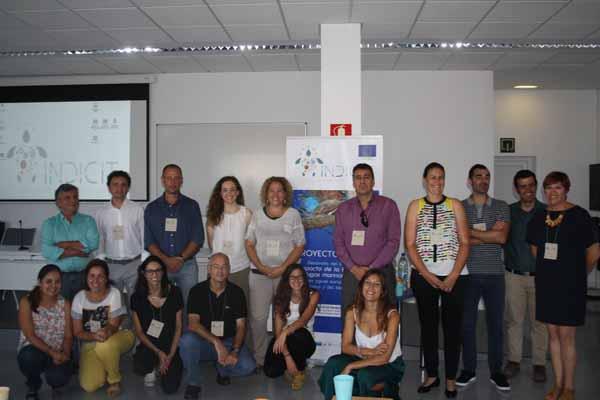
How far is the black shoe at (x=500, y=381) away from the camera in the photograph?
12.2 ft

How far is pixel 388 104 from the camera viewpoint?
6445mm

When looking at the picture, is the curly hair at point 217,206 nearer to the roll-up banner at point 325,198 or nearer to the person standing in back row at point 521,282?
the roll-up banner at point 325,198

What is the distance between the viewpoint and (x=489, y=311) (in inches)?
152

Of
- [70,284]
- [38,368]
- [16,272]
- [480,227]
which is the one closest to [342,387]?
[480,227]

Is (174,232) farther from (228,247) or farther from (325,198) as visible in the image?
(325,198)

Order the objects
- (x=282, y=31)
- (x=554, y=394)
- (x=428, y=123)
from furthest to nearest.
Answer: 1. (x=428, y=123)
2. (x=282, y=31)
3. (x=554, y=394)

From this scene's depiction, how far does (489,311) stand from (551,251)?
0.74 meters

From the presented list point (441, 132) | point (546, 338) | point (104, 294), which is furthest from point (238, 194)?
point (441, 132)

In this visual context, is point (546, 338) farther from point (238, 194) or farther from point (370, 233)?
point (238, 194)

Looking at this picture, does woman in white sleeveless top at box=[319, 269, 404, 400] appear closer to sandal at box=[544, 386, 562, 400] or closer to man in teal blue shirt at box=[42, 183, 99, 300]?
sandal at box=[544, 386, 562, 400]

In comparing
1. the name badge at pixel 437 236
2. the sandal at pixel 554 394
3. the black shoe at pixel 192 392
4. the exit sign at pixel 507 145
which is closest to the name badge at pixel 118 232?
the black shoe at pixel 192 392

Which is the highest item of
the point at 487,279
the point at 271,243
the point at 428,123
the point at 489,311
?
the point at 428,123

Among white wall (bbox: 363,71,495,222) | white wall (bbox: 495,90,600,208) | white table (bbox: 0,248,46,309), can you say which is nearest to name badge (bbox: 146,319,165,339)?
white table (bbox: 0,248,46,309)

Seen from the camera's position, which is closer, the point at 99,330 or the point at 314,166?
the point at 99,330
